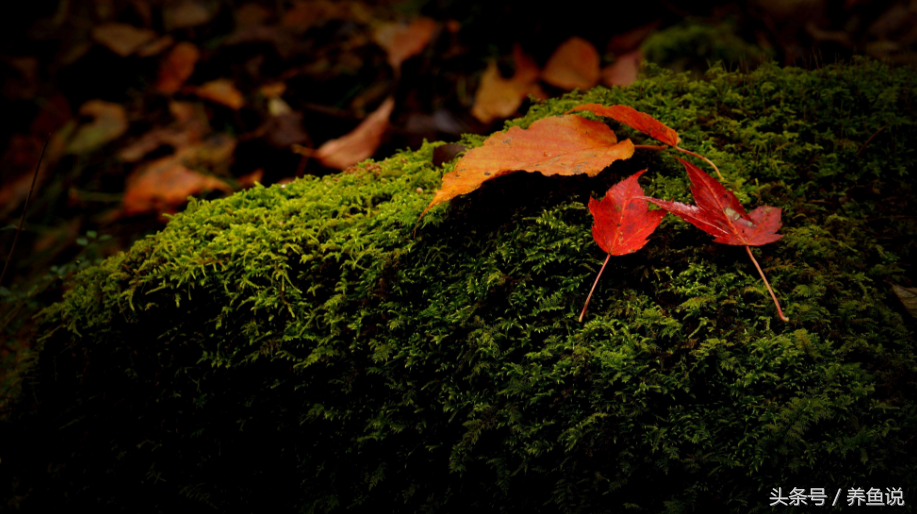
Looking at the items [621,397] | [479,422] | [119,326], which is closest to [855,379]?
[621,397]

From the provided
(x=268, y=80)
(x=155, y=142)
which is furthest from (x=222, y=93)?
→ (x=155, y=142)

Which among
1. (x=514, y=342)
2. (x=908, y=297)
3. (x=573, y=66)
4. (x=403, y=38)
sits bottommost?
(x=908, y=297)

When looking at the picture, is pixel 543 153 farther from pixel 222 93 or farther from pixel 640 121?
pixel 222 93

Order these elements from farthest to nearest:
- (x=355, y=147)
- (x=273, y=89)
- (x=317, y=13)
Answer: (x=317, y=13) < (x=273, y=89) < (x=355, y=147)

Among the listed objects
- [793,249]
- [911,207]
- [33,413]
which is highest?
[33,413]

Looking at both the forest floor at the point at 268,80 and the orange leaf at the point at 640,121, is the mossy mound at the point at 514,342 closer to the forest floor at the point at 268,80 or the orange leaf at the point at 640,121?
the orange leaf at the point at 640,121

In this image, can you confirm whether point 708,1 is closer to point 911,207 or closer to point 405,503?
point 911,207
